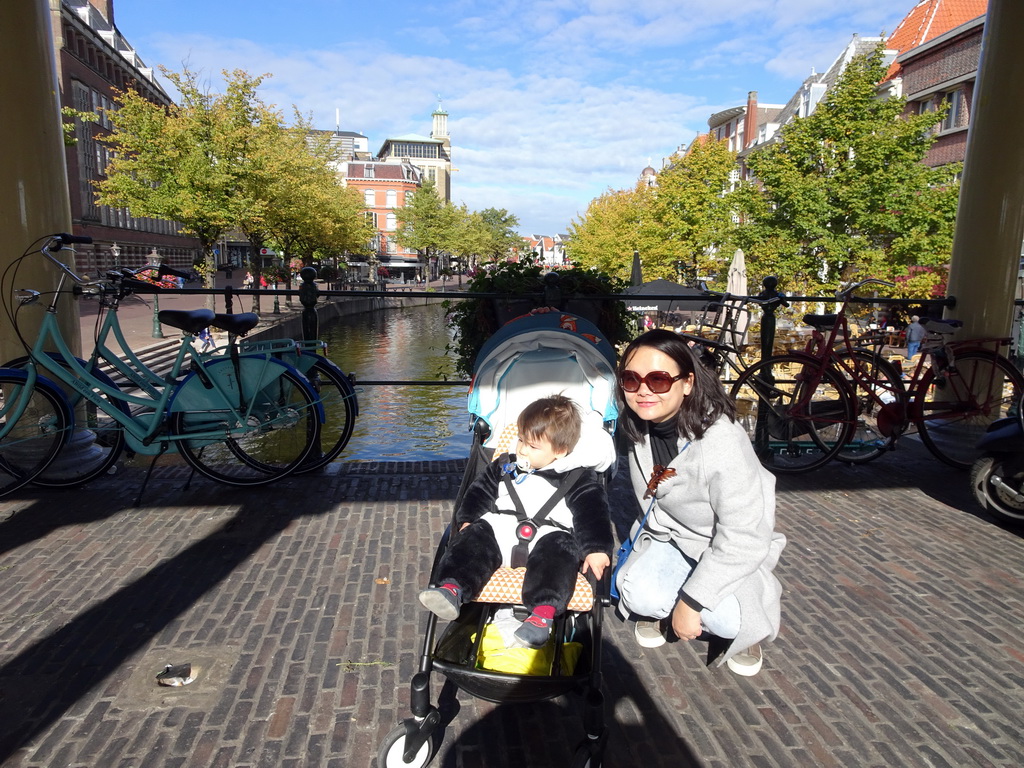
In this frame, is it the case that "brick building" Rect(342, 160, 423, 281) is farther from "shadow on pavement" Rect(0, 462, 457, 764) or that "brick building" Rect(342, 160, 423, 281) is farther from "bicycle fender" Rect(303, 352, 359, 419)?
"shadow on pavement" Rect(0, 462, 457, 764)

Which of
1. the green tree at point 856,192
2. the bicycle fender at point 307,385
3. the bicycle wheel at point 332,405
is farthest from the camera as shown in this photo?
the green tree at point 856,192

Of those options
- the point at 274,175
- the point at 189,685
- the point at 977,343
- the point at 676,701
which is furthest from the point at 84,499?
the point at 274,175

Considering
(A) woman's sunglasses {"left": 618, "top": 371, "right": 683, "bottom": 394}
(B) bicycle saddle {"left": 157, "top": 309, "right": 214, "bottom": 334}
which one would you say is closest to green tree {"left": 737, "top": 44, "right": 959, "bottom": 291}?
(B) bicycle saddle {"left": 157, "top": 309, "right": 214, "bottom": 334}

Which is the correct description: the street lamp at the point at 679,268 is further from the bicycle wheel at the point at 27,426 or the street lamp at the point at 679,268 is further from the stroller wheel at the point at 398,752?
the stroller wheel at the point at 398,752

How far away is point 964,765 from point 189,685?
2.91 metres

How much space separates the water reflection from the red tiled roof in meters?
24.4

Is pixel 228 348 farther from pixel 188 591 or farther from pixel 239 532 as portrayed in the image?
pixel 188 591

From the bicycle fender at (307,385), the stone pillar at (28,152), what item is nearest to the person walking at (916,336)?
the bicycle fender at (307,385)

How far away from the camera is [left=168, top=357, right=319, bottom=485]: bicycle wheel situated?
5.11 meters

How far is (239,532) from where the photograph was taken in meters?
4.58

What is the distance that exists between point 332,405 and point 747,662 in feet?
11.7

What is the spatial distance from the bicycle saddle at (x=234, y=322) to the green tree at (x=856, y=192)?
2321cm

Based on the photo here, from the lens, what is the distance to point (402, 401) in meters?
18.8

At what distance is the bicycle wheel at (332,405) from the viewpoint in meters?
5.50
